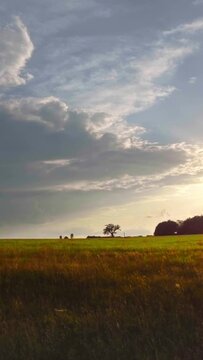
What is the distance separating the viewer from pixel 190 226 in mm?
126812

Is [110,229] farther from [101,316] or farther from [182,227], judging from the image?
[101,316]

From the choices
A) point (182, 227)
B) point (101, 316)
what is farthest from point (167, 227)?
point (101, 316)

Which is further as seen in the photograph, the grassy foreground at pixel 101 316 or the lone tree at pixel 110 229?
the lone tree at pixel 110 229

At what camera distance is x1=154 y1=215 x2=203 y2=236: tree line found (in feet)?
406

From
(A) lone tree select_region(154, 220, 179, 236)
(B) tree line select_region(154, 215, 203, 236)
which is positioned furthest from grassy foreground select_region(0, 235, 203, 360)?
(A) lone tree select_region(154, 220, 179, 236)

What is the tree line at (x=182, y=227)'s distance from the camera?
123875 mm

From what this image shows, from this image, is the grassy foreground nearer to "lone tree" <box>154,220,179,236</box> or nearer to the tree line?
the tree line

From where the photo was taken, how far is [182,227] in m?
130

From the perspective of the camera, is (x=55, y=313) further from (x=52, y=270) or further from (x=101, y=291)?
(x=52, y=270)

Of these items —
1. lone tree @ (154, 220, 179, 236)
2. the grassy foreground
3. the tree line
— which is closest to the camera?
the grassy foreground

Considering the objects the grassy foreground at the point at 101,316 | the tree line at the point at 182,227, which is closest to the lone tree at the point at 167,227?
the tree line at the point at 182,227

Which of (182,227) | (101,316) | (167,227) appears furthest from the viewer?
(167,227)

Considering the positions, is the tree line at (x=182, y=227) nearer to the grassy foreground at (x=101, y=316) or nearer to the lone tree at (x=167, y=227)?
the lone tree at (x=167, y=227)

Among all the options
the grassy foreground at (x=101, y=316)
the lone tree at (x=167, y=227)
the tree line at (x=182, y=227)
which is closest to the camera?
the grassy foreground at (x=101, y=316)
